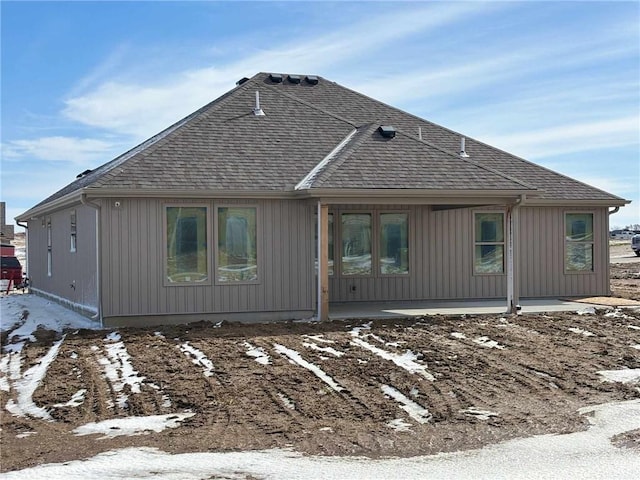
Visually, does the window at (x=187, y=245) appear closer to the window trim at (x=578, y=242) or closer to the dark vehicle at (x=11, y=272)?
the window trim at (x=578, y=242)

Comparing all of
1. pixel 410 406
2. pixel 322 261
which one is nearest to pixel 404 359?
pixel 410 406

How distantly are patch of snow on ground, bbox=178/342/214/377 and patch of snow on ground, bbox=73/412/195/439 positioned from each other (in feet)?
5.88

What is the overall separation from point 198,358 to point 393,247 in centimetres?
748

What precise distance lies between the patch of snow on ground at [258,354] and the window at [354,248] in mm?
5764

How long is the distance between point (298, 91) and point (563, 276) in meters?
7.82

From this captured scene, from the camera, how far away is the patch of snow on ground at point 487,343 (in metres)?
10.9

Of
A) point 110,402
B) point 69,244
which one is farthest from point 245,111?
point 110,402

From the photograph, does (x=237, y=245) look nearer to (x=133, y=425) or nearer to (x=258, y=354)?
(x=258, y=354)

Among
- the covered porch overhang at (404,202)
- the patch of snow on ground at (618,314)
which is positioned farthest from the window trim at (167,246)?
the patch of snow on ground at (618,314)

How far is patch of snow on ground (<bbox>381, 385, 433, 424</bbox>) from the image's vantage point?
7.24m

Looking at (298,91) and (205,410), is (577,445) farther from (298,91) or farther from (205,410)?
(298,91)

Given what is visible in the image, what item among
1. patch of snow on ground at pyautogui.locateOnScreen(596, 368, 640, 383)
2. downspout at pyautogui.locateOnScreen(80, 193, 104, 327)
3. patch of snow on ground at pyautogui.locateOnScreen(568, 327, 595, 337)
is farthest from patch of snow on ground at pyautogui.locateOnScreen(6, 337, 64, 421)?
patch of snow on ground at pyautogui.locateOnScreen(568, 327, 595, 337)

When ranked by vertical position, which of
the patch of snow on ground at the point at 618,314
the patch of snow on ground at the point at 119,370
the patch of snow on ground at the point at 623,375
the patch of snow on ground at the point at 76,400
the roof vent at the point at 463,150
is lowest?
the patch of snow on ground at the point at 76,400

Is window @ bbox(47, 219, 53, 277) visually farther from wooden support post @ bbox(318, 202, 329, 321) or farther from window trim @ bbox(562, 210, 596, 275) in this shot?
window trim @ bbox(562, 210, 596, 275)
